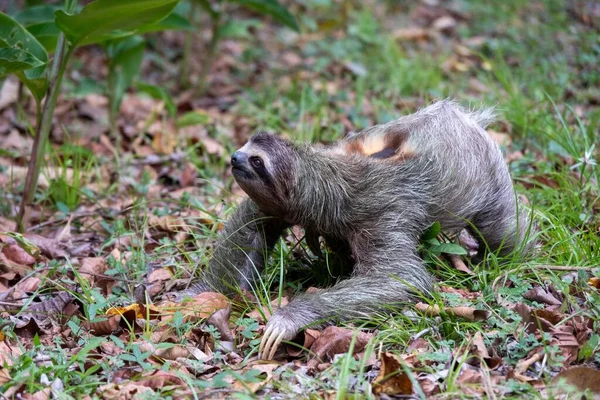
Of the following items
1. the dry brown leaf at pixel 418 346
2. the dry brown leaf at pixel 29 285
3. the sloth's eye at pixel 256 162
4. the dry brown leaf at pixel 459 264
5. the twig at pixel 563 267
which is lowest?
the dry brown leaf at pixel 418 346

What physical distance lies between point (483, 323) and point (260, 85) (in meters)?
7.32

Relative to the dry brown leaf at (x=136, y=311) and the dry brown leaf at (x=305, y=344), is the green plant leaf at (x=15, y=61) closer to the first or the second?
the dry brown leaf at (x=136, y=311)

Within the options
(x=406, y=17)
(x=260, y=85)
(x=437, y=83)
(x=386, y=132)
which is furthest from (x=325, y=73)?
(x=386, y=132)

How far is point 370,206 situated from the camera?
5996 mm

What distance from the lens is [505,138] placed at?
8805mm

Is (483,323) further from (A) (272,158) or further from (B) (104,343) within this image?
(B) (104,343)

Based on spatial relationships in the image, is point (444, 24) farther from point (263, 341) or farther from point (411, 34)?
point (263, 341)

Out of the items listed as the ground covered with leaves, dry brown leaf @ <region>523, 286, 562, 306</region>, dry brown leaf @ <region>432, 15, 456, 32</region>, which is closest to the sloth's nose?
the ground covered with leaves

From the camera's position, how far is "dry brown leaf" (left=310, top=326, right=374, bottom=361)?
5238 mm

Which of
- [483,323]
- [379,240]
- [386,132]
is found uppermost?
[386,132]

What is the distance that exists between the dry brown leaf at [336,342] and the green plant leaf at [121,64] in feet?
19.3

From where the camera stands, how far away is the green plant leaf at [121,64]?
1003 centimetres

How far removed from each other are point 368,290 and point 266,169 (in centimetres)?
118

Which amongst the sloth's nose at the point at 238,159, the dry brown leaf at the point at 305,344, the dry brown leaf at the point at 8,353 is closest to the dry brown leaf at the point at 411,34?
the sloth's nose at the point at 238,159
